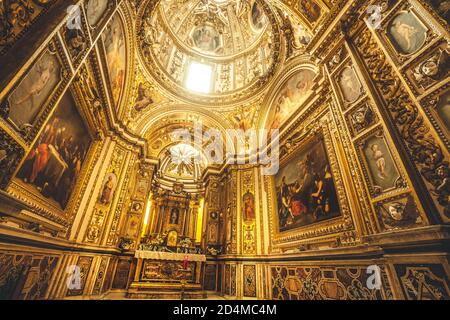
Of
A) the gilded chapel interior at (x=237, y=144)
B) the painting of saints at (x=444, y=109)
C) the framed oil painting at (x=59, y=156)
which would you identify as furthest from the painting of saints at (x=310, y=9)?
the framed oil painting at (x=59, y=156)

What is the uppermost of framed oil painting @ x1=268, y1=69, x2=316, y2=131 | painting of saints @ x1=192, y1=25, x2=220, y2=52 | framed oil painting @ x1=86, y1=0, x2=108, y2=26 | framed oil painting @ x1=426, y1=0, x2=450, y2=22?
painting of saints @ x1=192, y1=25, x2=220, y2=52

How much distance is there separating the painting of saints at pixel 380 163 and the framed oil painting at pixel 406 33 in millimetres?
1671

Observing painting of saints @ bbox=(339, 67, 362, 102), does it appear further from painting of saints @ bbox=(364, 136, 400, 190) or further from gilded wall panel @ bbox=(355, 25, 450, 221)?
painting of saints @ bbox=(364, 136, 400, 190)

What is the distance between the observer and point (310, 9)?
5688 mm

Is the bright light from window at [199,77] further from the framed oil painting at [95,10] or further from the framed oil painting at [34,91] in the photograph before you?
the framed oil painting at [34,91]

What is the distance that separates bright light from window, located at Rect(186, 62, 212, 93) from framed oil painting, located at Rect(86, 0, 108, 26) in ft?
24.5

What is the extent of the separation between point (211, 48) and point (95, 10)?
1087 centimetres

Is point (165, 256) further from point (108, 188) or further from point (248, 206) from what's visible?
point (248, 206)

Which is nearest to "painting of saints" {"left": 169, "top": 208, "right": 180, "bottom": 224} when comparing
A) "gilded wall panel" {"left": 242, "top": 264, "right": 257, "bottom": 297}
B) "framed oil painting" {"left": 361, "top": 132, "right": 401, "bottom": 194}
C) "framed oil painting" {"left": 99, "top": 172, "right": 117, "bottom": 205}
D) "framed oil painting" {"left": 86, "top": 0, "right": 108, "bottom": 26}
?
"framed oil painting" {"left": 99, "top": 172, "right": 117, "bottom": 205}

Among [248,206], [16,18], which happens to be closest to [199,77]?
[248,206]

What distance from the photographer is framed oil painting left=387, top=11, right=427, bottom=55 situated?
3.21 meters

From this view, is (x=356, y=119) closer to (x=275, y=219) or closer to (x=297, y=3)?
(x=297, y=3)

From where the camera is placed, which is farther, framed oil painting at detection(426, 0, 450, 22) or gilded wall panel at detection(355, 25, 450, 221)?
framed oil painting at detection(426, 0, 450, 22)
